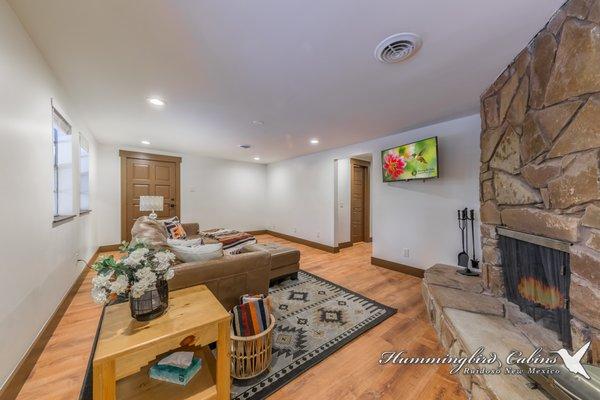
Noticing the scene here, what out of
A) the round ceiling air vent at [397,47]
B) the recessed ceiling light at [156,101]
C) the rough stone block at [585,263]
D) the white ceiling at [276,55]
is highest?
the recessed ceiling light at [156,101]

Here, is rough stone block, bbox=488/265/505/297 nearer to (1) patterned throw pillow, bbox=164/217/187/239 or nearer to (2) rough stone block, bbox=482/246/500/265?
(2) rough stone block, bbox=482/246/500/265

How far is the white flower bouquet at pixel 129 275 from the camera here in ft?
3.43

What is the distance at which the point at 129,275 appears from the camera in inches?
43.6

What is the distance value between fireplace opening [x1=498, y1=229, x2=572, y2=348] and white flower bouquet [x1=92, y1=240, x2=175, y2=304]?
2337mm

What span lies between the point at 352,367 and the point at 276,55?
93.9 inches

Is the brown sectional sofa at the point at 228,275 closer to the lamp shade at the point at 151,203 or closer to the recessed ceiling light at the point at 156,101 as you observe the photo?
the recessed ceiling light at the point at 156,101

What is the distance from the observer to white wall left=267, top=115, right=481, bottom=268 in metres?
2.88

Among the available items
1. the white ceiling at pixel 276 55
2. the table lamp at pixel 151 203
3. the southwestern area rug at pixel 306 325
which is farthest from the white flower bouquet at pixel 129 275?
the table lamp at pixel 151 203

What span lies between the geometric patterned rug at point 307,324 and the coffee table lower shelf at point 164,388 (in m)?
0.27

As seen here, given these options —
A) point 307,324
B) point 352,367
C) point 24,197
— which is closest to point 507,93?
point 352,367

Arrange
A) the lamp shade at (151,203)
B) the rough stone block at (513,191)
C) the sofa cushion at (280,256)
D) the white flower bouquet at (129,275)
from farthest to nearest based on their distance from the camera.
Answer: the lamp shade at (151,203), the sofa cushion at (280,256), the rough stone block at (513,191), the white flower bouquet at (129,275)

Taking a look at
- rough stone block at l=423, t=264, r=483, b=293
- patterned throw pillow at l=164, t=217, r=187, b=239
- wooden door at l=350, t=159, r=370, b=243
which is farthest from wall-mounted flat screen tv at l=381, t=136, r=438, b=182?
patterned throw pillow at l=164, t=217, r=187, b=239

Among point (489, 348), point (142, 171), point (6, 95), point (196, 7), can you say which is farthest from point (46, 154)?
point (489, 348)

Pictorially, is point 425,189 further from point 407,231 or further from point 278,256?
point 278,256
